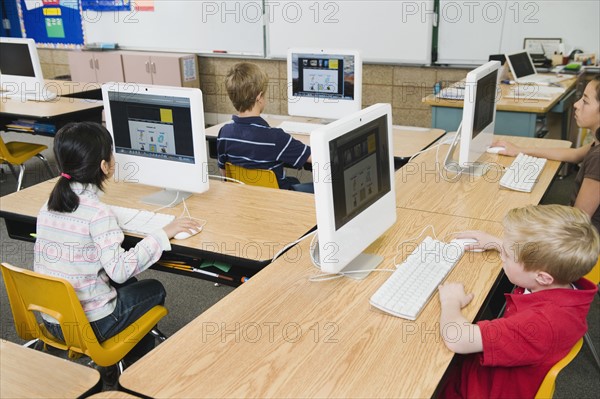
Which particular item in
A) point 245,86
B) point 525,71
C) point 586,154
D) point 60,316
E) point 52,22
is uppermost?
point 52,22

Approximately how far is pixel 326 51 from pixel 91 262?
2.11 meters

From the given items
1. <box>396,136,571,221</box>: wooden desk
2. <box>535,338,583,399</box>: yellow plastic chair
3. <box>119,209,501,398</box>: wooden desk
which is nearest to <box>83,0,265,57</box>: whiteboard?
<box>396,136,571,221</box>: wooden desk

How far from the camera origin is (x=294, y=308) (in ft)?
4.84

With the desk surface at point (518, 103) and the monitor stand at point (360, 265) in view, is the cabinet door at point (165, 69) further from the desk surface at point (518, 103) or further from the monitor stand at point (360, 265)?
the monitor stand at point (360, 265)

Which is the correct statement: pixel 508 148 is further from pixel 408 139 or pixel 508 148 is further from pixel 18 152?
pixel 18 152

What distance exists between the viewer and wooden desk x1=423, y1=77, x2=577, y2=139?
373cm

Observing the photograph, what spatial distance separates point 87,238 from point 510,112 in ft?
9.91

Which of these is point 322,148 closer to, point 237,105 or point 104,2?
point 237,105

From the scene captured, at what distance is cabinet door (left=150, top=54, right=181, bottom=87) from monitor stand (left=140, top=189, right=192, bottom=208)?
13.4 ft

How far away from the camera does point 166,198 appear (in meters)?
2.31

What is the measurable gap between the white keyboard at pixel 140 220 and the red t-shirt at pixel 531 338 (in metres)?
1.19

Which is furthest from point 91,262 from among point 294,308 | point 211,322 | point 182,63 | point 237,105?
point 182,63

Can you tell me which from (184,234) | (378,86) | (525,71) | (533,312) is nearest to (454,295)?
(533,312)

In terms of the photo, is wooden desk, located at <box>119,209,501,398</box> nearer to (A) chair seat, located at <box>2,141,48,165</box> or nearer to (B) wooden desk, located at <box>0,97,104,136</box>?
(B) wooden desk, located at <box>0,97,104,136</box>
